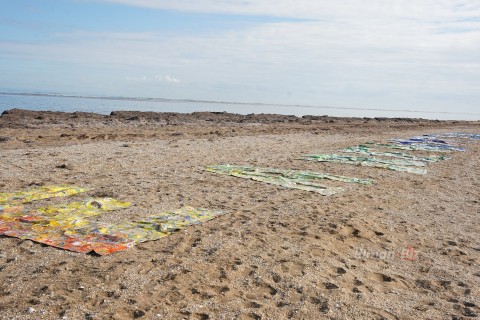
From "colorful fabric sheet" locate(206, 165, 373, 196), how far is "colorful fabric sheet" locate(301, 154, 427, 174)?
216 cm

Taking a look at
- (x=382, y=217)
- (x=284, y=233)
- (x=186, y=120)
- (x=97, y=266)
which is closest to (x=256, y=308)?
(x=97, y=266)

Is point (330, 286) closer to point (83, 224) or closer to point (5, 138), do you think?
point (83, 224)

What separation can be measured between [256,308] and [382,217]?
3509 millimetres

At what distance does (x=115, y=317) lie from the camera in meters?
3.21

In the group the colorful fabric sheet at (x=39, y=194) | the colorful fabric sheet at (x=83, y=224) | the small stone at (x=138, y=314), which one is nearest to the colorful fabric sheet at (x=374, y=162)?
the colorful fabric sheet at (x=83, y=224)

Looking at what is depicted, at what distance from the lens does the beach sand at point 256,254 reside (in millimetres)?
3533

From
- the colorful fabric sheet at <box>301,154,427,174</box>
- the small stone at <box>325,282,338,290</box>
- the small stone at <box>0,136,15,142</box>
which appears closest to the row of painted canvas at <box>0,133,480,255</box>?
the small stone at <box>325,282,338,290</box>

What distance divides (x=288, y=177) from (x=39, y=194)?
4.50 meters

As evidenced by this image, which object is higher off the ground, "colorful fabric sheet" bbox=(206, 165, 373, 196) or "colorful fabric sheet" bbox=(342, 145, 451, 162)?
"colorful fabric sheet" bbox=(342, 145, 451, 162)

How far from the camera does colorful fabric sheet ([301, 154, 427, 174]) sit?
35.8ft

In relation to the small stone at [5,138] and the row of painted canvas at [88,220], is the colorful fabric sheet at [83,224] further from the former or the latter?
the small stone at [5,138]

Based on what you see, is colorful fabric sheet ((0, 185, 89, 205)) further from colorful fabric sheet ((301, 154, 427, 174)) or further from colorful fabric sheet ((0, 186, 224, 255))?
colorful fabric sheet ((301, 154, 427, 174))

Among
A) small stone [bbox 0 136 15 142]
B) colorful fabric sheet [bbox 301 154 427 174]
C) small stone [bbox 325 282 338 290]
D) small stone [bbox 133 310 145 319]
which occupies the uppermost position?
colorful fabric sheet [bbox 301 154 427 174]

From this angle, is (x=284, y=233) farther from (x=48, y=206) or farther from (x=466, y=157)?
(x=466, y=157)
